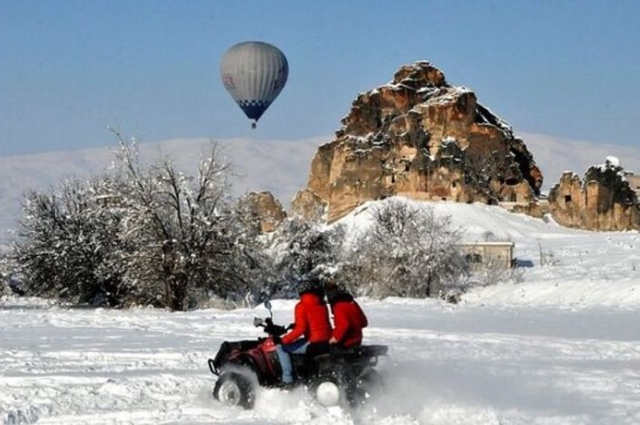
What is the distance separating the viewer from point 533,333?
73.9 ft

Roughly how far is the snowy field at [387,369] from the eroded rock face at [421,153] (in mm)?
73393

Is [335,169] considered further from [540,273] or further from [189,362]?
[189,362]

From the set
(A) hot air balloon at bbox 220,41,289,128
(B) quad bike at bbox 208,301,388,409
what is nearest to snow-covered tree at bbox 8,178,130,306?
(A) hot air balloon at bbox 220,41,289,128

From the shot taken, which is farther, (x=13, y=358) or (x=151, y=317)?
(x=151, y=317)

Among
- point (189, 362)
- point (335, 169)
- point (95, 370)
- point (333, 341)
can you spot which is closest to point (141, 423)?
point (333, 341)

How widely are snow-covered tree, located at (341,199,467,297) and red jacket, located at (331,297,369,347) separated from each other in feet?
118

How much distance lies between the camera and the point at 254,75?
4128 centimetres

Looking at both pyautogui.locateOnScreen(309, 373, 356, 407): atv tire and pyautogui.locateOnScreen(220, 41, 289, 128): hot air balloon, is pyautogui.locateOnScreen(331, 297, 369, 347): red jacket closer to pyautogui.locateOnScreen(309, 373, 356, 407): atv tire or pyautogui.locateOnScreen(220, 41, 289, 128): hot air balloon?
pyautogui.locateOnScreen(309, 373, 356, 407): atv tire

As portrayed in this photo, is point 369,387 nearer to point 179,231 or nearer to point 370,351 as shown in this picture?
point 370,351

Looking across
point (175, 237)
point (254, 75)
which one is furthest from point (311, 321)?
point (254, 75)

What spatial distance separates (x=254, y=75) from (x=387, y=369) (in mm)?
31187

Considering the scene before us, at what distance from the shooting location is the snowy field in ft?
33.1

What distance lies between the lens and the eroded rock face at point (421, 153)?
105 meters

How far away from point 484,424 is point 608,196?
93156 millimetres
